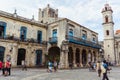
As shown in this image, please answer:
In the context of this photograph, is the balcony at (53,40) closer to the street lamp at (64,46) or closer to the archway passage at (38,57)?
the street lamp at (64,46)

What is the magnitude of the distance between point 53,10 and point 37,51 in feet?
58.8

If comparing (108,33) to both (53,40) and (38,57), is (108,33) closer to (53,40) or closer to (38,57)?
(53,40)

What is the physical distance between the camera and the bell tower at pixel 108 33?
4356cm

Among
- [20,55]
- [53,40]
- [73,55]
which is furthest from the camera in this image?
[53,40]

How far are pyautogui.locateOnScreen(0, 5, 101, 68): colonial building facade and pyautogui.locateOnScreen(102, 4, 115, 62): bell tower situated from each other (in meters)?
13.8

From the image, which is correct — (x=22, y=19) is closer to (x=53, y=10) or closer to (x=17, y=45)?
(x=17, y=45)

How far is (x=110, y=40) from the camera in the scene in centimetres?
4450

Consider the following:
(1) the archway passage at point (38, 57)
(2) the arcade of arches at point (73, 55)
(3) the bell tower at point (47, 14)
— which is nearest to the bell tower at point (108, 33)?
(2) the arcade of arches at point (73, 55)

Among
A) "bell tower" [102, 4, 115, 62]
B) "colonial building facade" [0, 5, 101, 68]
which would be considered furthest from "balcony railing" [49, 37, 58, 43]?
"bell tower" [102, 4, 115, 62]

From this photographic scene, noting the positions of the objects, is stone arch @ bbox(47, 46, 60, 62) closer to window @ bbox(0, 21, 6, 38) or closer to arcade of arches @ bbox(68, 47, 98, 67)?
arcade of arches @ bbox(68, 47, 98, 67)

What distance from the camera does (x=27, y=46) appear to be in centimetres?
2591

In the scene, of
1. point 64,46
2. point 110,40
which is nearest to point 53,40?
point 64,46

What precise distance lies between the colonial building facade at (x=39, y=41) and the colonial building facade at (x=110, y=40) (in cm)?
1387

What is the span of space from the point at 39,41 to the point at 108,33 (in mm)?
25337
